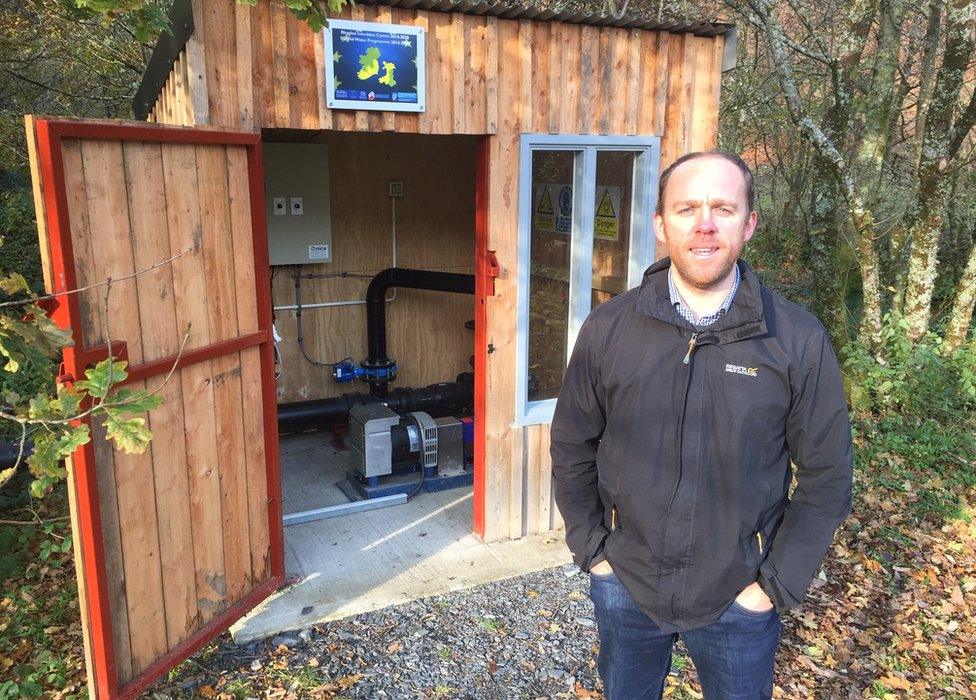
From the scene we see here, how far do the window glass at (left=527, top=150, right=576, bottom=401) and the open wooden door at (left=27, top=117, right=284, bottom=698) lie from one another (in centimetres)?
161

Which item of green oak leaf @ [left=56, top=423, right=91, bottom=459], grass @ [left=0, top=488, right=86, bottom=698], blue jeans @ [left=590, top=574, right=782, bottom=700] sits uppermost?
green oak leaf @ [left=56, top=423, right=91, bottom=459]

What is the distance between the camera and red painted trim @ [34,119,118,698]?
102 inches

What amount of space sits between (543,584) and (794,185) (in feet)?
35.1

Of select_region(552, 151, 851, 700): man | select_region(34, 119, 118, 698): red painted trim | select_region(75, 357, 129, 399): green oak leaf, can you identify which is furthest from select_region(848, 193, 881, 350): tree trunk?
select_region(75, 357, 129, 399): green oak leaf

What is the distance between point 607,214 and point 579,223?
0.28 m

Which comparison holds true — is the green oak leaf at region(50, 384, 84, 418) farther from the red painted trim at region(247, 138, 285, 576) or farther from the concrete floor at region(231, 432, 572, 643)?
the concrete floor at region(231, 432, 572, 643)

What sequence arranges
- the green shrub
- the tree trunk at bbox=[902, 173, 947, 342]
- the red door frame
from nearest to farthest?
the red door frame < the green shrub < the tree trunk at bbox=[902, 173, 947, 342]

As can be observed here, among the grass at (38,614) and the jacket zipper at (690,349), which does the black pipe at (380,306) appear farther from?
the jacket zipper at (690,349)

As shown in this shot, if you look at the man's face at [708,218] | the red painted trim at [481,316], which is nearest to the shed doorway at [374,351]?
the red painted trim at [481,316]

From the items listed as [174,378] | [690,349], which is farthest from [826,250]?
[174,378]

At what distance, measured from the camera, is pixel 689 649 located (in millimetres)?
2260

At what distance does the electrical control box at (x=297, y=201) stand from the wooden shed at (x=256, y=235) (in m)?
1.42

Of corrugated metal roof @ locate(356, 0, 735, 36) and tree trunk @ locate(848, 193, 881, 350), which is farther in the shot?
tree trunk @ locate(848, 193, 881, 350)

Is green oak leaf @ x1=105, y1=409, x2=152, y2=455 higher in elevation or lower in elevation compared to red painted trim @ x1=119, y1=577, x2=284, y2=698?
higher
